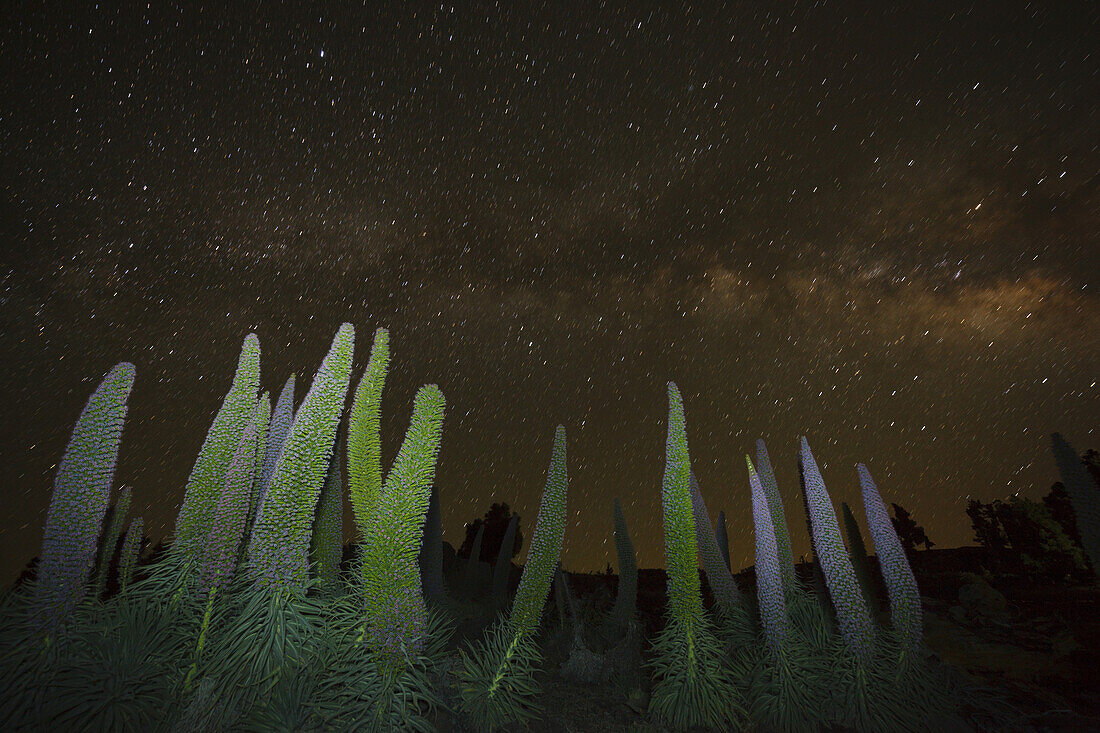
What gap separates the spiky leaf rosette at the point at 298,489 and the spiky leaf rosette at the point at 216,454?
848 millimetres

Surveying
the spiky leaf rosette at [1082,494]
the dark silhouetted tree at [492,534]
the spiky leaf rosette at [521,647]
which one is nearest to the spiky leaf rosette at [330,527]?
the spiky leaf rosette at [521,647]

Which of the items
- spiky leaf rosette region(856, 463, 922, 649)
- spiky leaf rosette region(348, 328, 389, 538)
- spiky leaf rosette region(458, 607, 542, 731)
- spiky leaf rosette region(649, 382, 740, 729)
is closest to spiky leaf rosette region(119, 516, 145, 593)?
spiky leaf rosette region(348, 328, 389, 538)

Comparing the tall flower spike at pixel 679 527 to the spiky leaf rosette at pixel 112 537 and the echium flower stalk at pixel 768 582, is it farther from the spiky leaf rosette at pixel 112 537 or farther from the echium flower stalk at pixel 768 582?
the spiky leaf rosette at pixel 112 537

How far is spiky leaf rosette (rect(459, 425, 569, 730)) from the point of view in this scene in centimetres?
575

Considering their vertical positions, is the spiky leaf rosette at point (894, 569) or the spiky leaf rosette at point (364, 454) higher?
the spiky leaf rosette at point (364, 454)

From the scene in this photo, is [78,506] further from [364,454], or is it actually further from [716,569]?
[716,569]

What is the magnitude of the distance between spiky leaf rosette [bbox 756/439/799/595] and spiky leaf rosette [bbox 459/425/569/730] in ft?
11.8

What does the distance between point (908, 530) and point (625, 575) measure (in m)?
22.0

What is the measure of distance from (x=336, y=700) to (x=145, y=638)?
1630mm

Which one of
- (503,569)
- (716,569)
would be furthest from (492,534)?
(716,569)

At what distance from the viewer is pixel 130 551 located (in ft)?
24.7

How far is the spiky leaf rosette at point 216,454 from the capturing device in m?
4.93

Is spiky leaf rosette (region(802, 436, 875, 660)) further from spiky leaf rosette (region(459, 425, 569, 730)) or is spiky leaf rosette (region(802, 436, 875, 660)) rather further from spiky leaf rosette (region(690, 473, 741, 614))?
spiky leaf rosette (region(459, 425, 569, 730))

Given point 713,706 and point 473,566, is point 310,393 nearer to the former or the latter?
point 713,706
